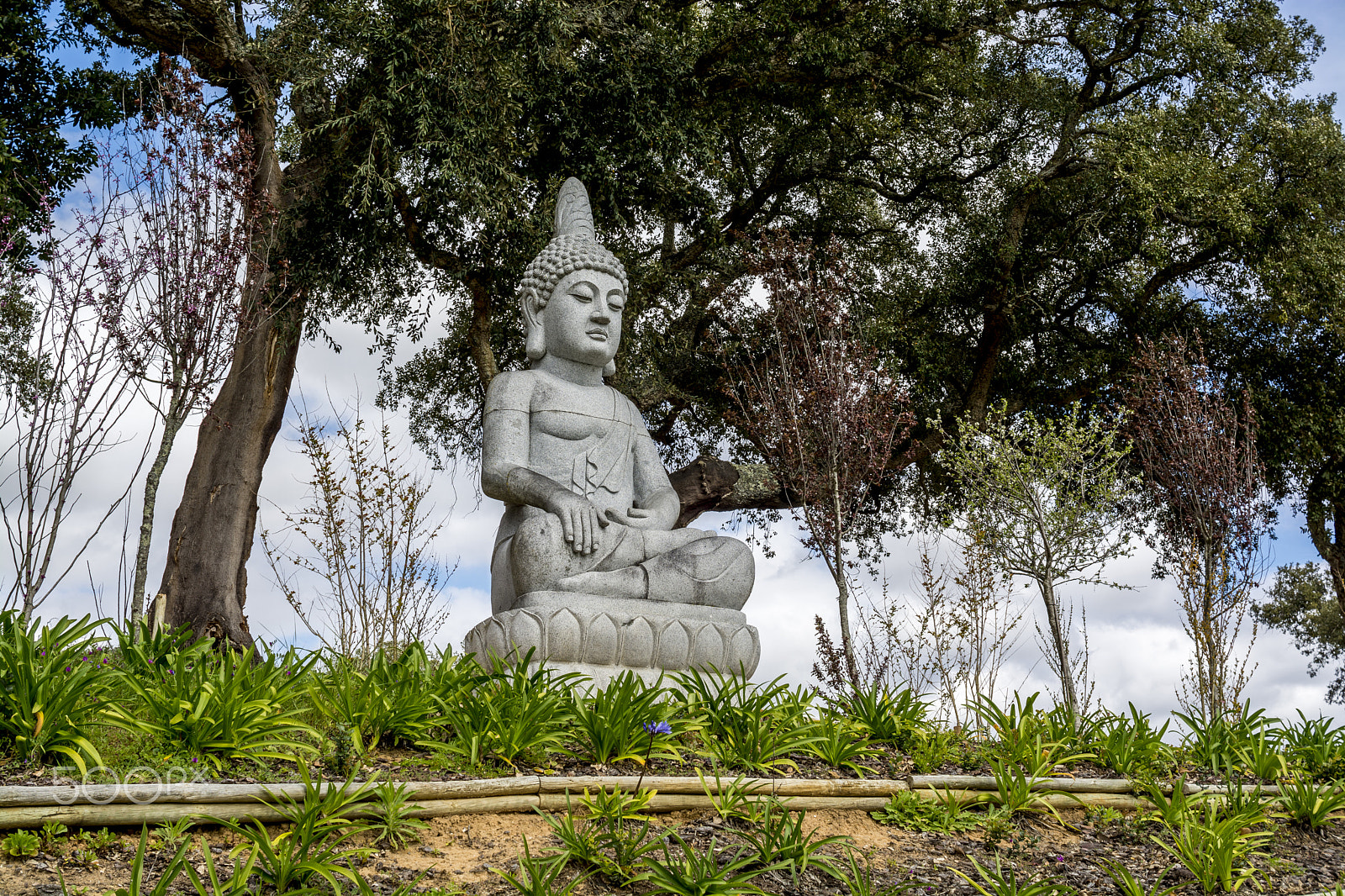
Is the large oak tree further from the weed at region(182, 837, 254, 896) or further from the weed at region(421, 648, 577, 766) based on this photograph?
the weed at region(182, 837, 254, 896)

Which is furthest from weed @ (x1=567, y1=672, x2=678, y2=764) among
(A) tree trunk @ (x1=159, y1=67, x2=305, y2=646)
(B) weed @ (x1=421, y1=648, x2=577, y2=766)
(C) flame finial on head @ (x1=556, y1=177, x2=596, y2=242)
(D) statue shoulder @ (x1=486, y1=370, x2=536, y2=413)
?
(A) tree trunk @ (x1=159, y1=67, x2=305, y2=646)

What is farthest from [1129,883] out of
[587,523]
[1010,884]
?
[587,523]

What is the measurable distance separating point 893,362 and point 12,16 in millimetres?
8707

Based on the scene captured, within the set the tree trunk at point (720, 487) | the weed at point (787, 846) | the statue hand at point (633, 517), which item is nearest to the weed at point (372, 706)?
the weed at point (787, 846)

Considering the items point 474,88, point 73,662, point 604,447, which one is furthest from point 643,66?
point 73,662

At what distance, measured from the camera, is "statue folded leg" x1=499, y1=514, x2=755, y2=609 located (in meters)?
5.66

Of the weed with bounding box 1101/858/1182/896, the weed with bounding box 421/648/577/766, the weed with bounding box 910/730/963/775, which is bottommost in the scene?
the weed with bounding box 1101/858/1182/896

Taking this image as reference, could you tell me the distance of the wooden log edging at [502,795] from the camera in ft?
10.3

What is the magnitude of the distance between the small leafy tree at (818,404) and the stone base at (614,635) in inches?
96.9

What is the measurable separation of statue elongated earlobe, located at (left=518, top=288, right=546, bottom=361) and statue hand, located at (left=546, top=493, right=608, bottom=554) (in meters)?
1.26

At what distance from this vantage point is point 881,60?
11.5 metres

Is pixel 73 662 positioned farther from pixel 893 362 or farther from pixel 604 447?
pixel 893 362

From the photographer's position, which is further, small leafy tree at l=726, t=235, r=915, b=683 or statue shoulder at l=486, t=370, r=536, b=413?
small leafy tree at l=726, t=235, r=915, b=683

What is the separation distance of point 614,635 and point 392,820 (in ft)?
7.21
